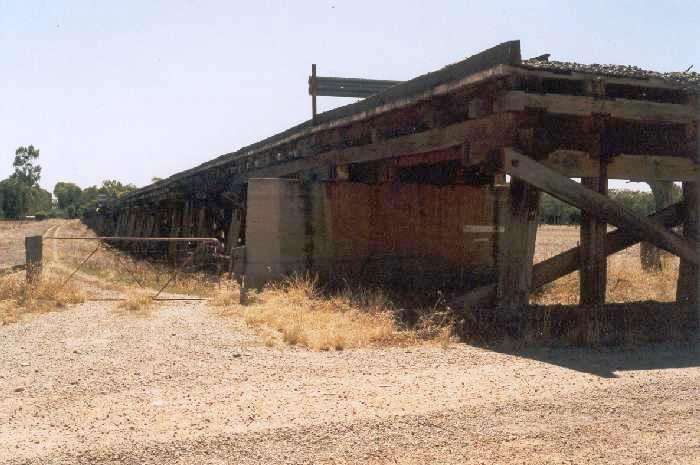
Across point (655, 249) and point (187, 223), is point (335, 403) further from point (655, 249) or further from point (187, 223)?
point (187, 223)

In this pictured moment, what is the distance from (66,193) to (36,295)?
19446 centimetres

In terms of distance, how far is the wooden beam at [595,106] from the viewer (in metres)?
9.30

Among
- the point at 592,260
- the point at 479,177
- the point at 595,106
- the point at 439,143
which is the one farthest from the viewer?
the point at 479,177

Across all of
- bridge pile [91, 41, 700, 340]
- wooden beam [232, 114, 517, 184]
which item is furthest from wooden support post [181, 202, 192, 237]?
wooden beam [232, 114, 517, 184]

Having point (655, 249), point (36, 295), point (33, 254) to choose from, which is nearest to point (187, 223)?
point (33, 254)

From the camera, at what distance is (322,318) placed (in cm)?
960

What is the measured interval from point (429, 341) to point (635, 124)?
542 centimetres

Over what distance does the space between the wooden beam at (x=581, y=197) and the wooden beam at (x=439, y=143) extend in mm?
421

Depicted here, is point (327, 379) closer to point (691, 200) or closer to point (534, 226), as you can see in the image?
point (534, 226)

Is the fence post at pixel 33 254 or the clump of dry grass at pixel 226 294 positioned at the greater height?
the fence post at pixel 33 254

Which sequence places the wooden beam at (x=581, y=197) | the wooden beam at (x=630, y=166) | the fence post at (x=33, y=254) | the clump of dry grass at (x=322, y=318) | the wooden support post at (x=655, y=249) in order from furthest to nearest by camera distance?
the wooden support post at (x=655, y=249), the fence post at (x=33, y=254), the wooden beam at (x=630, y=166), the wooden beam at (x=581, y=197), the clump of dry grass at (x=322, y=318)

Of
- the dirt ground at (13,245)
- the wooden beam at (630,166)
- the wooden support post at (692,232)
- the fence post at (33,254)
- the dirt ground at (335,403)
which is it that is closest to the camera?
the dirt ground at (335,403)

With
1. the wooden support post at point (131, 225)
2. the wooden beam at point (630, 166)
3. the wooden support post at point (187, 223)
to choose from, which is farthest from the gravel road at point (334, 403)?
the wooden support post at point (131, 225)

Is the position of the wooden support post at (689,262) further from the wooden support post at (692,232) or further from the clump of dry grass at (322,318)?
the clump of dry grass at (322,318)
